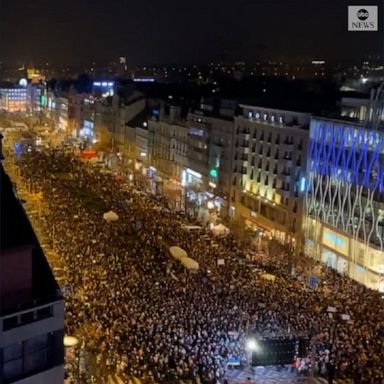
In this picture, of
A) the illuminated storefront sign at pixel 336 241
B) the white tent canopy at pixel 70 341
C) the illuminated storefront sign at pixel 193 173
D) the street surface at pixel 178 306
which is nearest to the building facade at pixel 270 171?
the illuminated storefront sign at pixel 336 241

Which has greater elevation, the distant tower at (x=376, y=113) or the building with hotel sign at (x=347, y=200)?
the distant tower at (x=376, y=113)

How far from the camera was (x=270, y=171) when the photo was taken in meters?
42.5

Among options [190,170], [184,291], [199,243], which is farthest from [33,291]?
[190,170]

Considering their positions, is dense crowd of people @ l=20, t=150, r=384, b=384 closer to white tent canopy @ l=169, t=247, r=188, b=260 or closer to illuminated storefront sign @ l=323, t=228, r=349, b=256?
white tent canopy @ l=169, t=247, r=188, b=260

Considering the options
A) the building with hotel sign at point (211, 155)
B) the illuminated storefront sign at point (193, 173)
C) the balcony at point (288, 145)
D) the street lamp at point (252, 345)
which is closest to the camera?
the street lamp at point (252, 345)

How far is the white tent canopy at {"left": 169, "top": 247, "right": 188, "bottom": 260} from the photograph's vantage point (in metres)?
30.5

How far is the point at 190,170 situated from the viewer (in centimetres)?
5534

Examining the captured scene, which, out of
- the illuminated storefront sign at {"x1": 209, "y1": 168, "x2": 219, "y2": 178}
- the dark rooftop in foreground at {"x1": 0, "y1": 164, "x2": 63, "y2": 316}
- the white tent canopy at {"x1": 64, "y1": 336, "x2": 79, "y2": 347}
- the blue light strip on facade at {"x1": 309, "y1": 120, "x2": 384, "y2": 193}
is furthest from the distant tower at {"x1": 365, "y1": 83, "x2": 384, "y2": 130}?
the dark rooftop in foreground at {"x1": 0, "y1": 164, "x2": 63, "y2": 316}

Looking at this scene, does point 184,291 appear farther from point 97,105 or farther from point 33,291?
point 97,105

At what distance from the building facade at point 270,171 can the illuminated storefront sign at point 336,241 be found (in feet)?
9.43

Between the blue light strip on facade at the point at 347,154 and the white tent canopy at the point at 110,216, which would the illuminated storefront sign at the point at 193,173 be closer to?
the white tent canopy at the point at 110,216

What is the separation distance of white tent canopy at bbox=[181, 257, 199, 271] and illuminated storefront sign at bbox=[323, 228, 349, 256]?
8.26 meters

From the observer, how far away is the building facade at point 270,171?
39688mm

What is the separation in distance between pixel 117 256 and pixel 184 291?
19.2 feet
